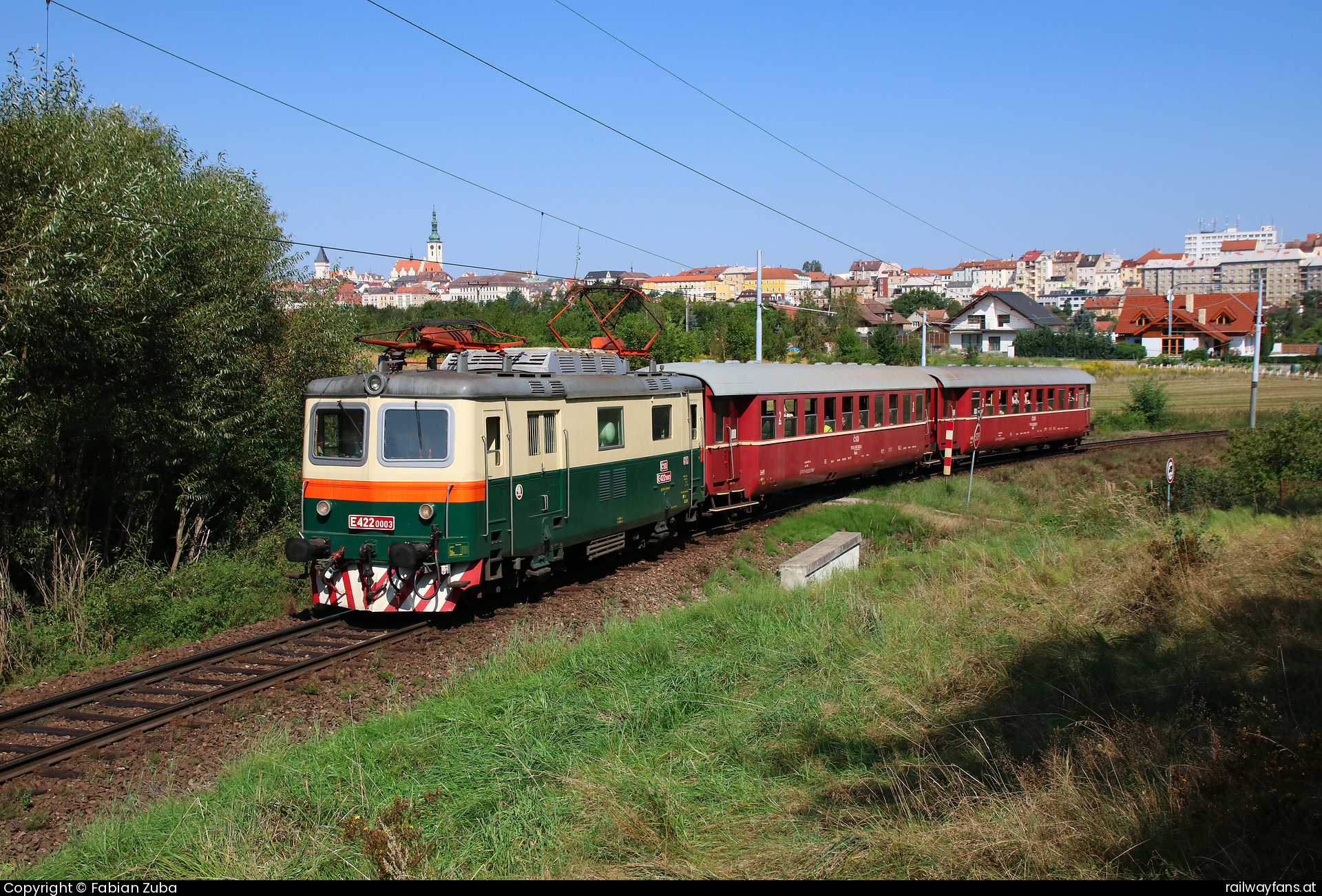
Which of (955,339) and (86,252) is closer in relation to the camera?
(86,252)

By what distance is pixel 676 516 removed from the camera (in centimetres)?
1738

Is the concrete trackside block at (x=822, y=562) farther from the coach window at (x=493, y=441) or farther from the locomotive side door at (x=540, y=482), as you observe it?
the coach window at (x=493, y=441)

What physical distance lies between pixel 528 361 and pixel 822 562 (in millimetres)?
5454

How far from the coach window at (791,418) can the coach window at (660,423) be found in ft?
14.6

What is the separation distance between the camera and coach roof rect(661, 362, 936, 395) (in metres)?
17.7

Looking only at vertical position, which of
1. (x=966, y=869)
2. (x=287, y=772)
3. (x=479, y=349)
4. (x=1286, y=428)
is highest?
(x=479, y=349)

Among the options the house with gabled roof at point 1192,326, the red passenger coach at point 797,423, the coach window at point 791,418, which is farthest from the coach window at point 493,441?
the house with gabled roof at point 1192,326

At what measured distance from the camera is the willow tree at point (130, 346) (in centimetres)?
1109

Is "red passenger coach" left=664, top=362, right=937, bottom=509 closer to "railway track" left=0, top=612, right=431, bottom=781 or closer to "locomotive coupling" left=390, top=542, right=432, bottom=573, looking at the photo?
"locomotive coupling" left=390, top=542, right=432, bottom=573

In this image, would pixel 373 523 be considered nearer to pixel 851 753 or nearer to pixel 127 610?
pixel 127 610

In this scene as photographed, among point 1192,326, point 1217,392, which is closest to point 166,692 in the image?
point 1217,392

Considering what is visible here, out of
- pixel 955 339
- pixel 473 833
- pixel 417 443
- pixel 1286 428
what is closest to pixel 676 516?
pixel 417 443

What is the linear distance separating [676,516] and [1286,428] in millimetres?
15725

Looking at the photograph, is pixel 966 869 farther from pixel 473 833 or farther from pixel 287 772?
pixel 287 772
